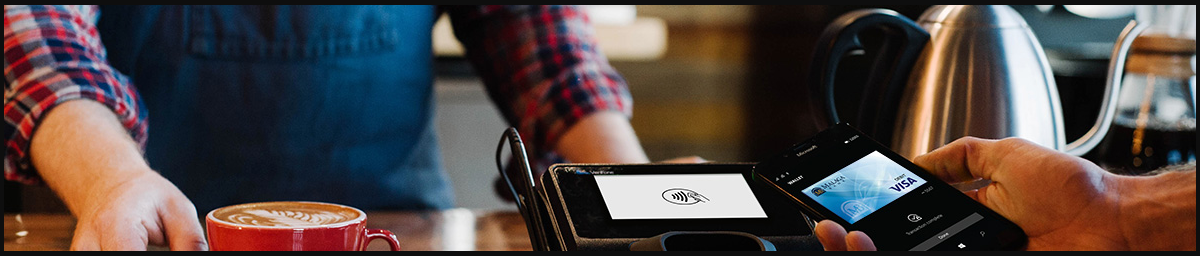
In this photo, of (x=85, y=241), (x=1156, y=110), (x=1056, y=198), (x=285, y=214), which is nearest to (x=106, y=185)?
(x=85, y=241)

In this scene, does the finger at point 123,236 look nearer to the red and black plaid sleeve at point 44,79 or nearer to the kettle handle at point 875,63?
the red and black plaid sleeve at point 44,79

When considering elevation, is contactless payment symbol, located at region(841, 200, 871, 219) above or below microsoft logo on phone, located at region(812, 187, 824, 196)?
below

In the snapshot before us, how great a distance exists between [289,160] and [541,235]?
68 cm

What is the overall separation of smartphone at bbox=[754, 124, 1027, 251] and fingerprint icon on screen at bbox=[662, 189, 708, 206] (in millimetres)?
38

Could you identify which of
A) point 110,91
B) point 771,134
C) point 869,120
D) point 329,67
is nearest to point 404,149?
point 329,67

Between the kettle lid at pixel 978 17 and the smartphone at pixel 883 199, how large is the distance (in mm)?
164

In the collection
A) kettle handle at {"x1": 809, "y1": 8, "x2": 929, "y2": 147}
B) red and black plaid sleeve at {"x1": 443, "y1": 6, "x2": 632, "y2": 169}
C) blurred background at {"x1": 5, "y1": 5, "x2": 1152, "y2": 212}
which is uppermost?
kettle handle at {"x1": 809, "y1": 8, "x2": 929, "y2": 147}

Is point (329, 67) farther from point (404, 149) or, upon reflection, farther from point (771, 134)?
point (771, 134)

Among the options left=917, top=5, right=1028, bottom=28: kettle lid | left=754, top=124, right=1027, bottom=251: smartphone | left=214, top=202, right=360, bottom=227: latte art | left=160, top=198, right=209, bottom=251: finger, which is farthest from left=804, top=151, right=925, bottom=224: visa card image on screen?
left=160, top=198, right=209, bottom=251: finger

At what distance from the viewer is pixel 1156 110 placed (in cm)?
96

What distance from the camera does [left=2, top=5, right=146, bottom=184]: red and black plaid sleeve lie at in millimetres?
816

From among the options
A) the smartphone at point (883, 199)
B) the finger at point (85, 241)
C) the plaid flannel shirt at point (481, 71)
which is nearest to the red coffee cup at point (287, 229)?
the finger at point (85, 241)

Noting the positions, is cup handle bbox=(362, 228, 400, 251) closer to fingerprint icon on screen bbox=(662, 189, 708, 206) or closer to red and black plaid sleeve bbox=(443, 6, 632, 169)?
fingerprint icon on screen bbox=(662, 189, 708, 206)

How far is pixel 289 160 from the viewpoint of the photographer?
114 cm
